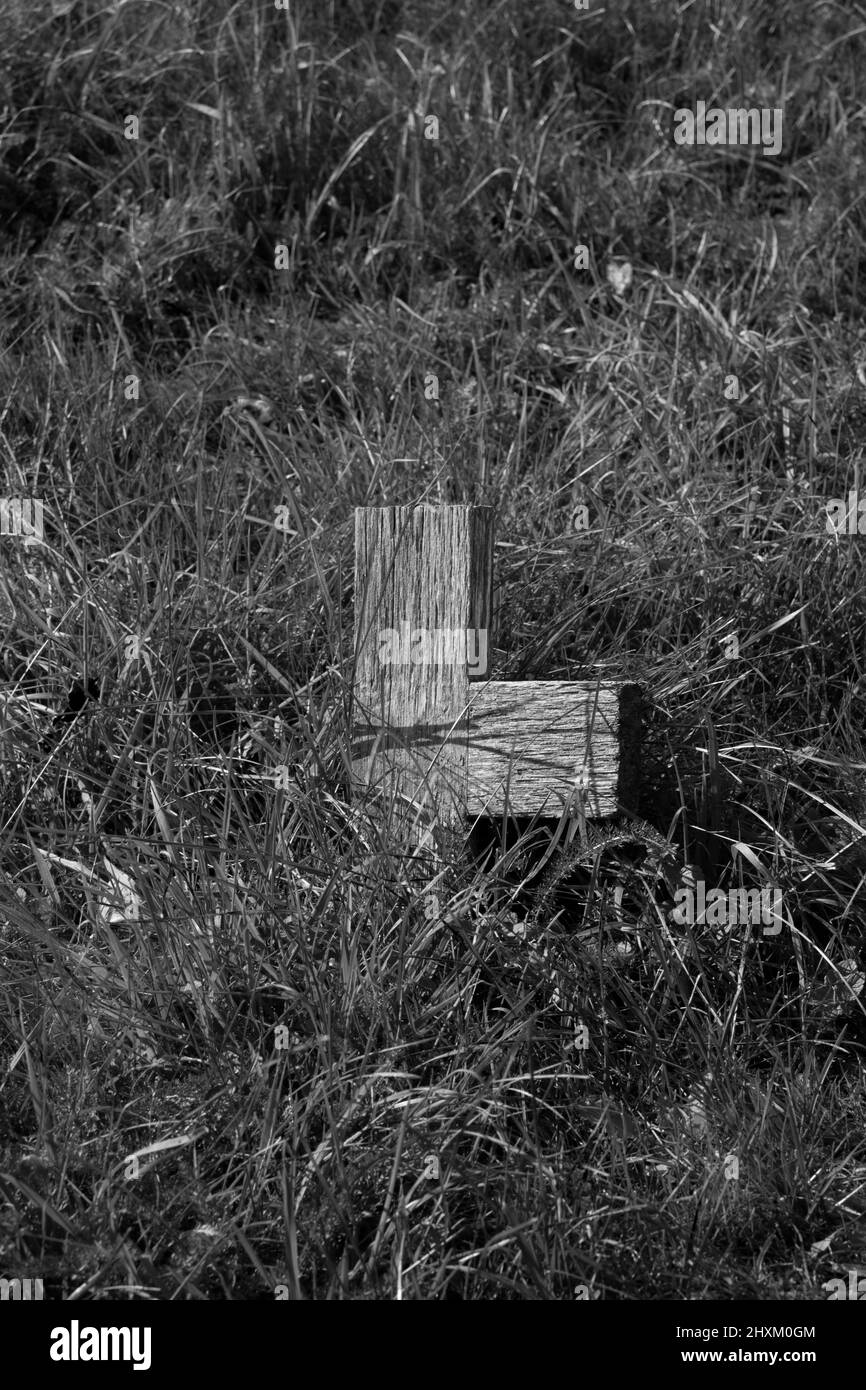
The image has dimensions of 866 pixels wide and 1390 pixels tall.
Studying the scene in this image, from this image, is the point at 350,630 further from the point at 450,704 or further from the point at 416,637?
the point at 450,704

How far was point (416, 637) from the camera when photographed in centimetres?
310

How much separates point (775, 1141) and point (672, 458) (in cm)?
211

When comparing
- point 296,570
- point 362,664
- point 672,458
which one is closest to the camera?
point 362,664

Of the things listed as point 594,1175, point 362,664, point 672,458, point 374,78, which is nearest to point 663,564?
point 672,458

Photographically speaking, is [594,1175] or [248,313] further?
[248,313]

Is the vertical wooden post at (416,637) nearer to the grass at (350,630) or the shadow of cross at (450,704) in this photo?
the shadow of cross at (450,704)

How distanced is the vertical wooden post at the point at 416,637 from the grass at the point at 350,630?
0.14 meters

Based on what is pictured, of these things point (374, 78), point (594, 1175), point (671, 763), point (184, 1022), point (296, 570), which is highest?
point (374, 78)

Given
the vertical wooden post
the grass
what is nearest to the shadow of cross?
the vertical wooden post

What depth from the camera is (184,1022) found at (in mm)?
2725

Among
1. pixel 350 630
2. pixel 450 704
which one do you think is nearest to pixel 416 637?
pixel 450 704

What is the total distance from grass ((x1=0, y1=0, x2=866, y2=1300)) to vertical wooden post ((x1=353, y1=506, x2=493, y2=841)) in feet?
0.45

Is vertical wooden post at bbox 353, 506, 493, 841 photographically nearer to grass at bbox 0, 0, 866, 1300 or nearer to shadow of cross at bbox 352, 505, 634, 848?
shadow of cross at bbox 352, 505, 634, 848

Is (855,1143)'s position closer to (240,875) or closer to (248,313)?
(240,875)
